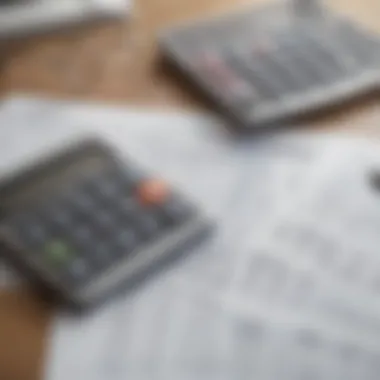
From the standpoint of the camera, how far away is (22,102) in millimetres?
792

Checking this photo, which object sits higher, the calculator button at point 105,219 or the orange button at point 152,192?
the calculator button at point 105,219

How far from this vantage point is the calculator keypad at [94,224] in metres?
0.62

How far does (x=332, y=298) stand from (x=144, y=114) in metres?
0.24

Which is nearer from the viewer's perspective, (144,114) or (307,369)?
(307,369)

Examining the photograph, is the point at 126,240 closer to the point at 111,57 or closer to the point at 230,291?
the point at 230,291

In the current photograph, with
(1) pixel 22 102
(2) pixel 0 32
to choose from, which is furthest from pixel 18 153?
(2) pixel 0 32

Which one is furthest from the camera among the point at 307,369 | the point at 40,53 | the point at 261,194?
the point at 40,53

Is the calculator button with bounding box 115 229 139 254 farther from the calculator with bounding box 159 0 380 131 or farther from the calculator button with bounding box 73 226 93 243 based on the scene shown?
the calculator with bounding box 159 0 380 131

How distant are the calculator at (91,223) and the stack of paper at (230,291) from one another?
15mm

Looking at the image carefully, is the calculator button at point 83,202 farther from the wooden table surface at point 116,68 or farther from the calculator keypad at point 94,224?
the wooden table surface at point 116,68

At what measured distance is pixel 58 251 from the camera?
63 centimetres

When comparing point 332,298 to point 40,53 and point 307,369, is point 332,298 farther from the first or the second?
point 40,53

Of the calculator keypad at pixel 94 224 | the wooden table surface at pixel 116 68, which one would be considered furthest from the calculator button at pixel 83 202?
the wooden table surface at pixel 116 68

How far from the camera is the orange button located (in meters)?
0.68
